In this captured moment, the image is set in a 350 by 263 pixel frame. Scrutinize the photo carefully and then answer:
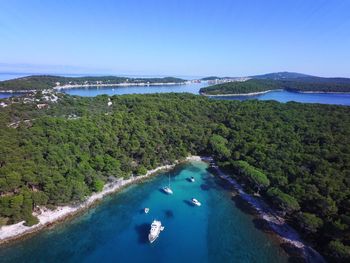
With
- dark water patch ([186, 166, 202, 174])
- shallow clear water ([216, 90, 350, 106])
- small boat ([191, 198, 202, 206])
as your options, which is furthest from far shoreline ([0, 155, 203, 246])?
shallow clear water ([216, 90, 350, 106])

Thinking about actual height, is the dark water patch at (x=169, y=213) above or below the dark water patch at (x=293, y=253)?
below

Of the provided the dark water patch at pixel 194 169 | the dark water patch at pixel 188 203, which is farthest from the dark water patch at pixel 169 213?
the dark water patch at pixel 194 169

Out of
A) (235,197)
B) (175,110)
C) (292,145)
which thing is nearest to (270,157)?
(292,145)

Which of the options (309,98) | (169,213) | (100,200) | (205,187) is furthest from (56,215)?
(309,98)

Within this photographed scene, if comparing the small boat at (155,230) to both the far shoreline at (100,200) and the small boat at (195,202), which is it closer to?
the small boat at (195,202)

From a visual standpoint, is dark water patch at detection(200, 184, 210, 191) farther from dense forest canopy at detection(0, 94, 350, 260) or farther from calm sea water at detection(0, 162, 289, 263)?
dense forest canopy at detection(0, 94, 350, 260)

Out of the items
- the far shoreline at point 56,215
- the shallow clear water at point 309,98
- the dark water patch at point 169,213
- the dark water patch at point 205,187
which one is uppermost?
the shallow clear water at point 309,98
